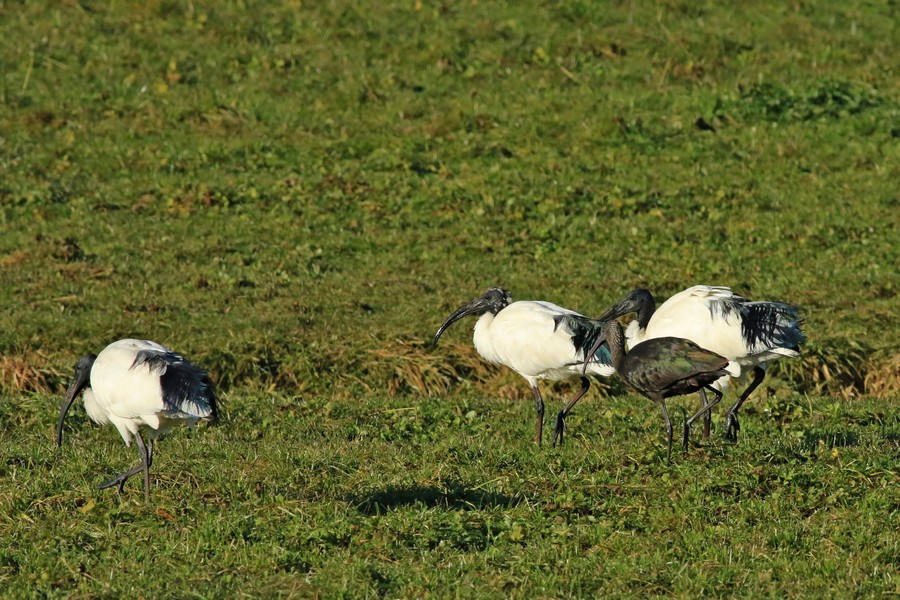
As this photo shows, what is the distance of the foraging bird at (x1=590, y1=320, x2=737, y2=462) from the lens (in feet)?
28.7

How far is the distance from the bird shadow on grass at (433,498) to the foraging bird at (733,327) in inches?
88.2

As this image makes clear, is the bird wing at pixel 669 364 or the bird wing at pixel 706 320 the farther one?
the bird wing at pixel 706 320

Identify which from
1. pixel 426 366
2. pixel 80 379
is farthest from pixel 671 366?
pixel 426 366

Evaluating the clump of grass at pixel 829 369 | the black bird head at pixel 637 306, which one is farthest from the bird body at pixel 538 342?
the clump of grass at pixel 829 369

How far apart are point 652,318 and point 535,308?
0.90 metres

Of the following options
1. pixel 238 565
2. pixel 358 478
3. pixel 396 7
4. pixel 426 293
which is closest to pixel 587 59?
pixel 396 7

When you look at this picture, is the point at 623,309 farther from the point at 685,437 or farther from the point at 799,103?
the point at 799,103

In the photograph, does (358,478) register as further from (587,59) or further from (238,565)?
(587,59)

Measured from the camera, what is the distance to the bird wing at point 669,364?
8750 millimetres

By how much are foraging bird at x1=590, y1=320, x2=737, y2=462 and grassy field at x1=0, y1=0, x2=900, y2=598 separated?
1.18ft

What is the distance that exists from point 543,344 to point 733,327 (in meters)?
1.42

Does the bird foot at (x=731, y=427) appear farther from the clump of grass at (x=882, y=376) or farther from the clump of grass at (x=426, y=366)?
the clump of grass at (x=426, y=366)

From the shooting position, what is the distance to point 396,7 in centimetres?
2122

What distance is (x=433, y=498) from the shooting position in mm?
8086
